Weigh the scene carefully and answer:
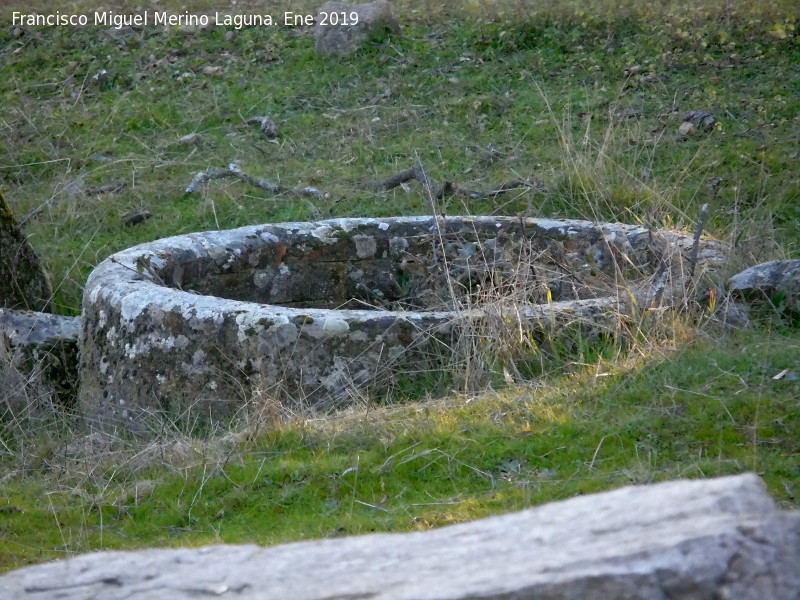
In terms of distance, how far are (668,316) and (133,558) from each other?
356 cm

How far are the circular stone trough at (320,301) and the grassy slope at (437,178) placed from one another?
0.38m

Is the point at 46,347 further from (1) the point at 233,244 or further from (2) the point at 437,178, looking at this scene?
(2) the point at 437,178

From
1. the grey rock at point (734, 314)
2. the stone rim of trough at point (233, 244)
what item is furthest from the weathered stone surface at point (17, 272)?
the grey rock at point (734, 314)

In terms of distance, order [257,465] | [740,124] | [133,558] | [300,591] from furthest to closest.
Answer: [740,124] → [257,465] → [133,558] → [300,591]

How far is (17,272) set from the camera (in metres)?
7.04

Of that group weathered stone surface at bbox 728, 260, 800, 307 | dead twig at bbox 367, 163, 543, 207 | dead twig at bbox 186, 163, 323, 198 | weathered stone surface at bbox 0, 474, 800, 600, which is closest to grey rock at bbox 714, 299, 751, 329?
weathered stone surface at bbox 728, 260, 800, 307

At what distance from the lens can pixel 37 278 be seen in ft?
23.7

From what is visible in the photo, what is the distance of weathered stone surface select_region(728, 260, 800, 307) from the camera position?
5.21 metres

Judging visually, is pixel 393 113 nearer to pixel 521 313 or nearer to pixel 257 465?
pixel 521 313

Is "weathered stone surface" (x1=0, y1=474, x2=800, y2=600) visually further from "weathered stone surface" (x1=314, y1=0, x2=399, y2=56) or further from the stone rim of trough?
"weathered stone surface" (x1=314, y1=0, x2=399, y2=56)

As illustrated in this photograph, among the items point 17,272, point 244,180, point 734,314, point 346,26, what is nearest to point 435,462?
point 734,314

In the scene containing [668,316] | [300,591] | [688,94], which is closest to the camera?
[300,591]

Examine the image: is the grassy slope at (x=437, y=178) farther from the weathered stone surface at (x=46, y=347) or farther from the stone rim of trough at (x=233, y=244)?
the weathered stone surface at (x=46, y=347)

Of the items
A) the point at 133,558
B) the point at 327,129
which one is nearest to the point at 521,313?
the point at 133,558
